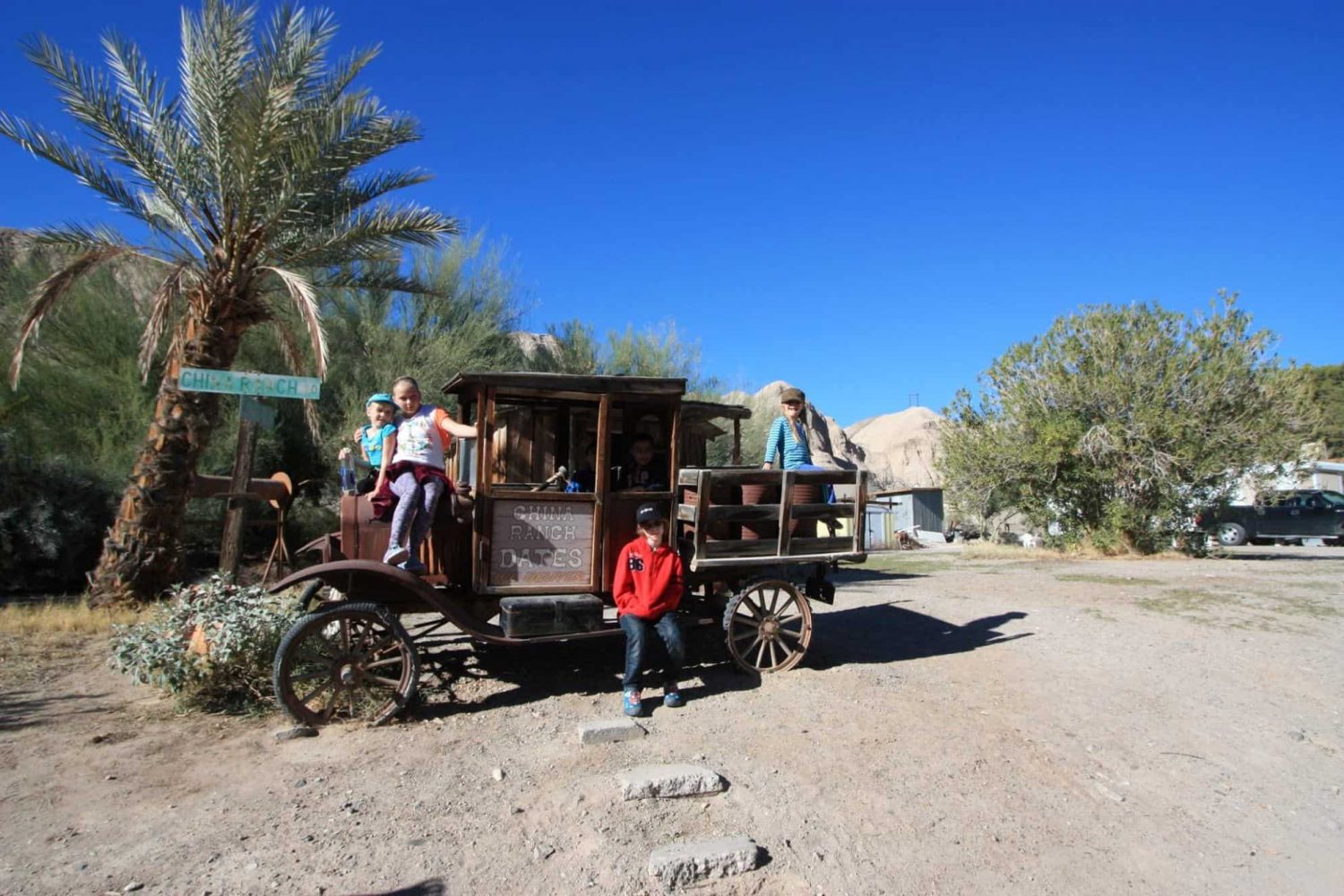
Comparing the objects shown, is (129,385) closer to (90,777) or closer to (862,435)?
(90,777)

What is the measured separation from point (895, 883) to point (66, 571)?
11.2m

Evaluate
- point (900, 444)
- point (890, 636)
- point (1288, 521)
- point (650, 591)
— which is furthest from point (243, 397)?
point (900, 444)

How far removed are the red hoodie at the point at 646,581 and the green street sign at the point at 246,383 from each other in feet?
9.70

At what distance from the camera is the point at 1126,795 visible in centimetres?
446

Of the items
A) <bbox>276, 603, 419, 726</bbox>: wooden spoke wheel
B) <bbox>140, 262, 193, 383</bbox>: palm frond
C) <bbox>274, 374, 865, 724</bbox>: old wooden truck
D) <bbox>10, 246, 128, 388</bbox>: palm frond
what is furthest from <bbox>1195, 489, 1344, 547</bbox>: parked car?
<bbox>10, 246, 128, 388</bbox>: palm frond

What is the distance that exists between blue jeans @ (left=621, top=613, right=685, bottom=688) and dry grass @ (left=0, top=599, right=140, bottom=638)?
5.24 m

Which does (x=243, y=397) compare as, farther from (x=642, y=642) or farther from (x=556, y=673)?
(x=642, y=642)

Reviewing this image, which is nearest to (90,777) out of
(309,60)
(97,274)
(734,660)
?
(734,660)

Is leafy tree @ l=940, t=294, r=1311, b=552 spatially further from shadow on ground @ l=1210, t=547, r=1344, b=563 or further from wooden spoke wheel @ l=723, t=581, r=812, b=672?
wooden spoke wheel @ l=723, t=581, r=812, b=672

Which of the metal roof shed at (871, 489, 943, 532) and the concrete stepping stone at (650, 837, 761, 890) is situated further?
the metal roof shed at (871, 489, 943, 532)

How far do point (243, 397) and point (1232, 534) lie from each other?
25.5 meters

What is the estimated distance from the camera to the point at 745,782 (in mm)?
4227

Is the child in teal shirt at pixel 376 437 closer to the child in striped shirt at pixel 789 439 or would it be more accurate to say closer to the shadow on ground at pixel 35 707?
the shadow on ground at pixel 35 707

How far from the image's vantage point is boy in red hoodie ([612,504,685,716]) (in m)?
5.44
